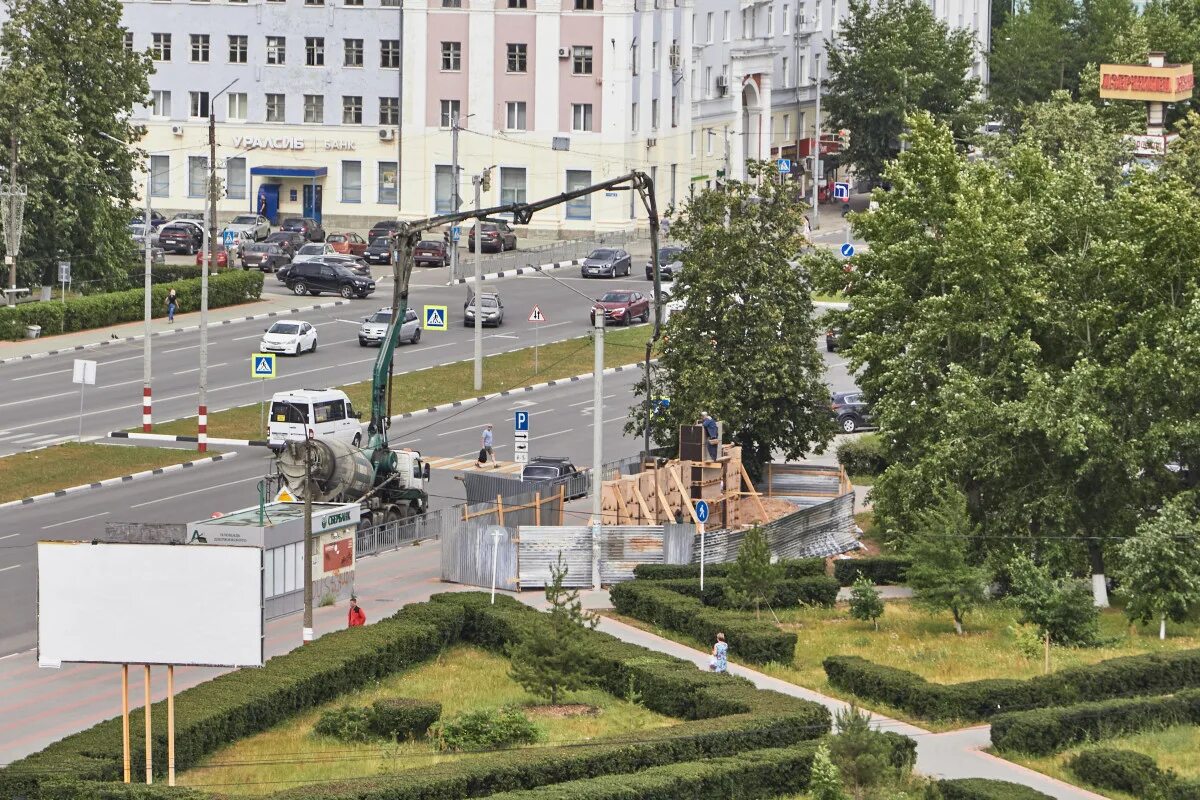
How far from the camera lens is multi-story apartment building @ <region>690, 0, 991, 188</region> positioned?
12912 centimetres

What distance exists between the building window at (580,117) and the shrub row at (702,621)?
6434 cm

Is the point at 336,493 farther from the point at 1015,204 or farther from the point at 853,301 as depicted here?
the point at 1015,204

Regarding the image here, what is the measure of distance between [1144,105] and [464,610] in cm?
8994

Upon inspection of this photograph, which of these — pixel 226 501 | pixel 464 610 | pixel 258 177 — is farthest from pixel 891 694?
pixel 258 177

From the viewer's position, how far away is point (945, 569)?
52.3m

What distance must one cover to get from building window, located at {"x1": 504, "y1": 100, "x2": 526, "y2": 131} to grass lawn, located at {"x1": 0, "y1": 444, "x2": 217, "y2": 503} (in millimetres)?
50678

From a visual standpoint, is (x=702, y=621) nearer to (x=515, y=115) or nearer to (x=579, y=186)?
(x=579, y=186)

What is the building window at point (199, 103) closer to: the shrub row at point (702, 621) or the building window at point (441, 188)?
the building window at point (441, 188)

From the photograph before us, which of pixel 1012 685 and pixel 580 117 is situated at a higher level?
pixel 580 117

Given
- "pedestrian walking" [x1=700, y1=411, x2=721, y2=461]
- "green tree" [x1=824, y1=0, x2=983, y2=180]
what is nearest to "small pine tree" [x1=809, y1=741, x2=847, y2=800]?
"pedestrian walking" [x1=700, y1=411, x2=721, y2=461]

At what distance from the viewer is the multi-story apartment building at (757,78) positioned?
424ft

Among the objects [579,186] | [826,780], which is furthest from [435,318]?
[826,780]

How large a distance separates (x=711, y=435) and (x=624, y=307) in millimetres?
31905

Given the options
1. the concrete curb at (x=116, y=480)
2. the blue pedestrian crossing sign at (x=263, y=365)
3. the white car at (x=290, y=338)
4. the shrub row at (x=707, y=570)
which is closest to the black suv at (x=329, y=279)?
the white car at (x=290, y=338)
